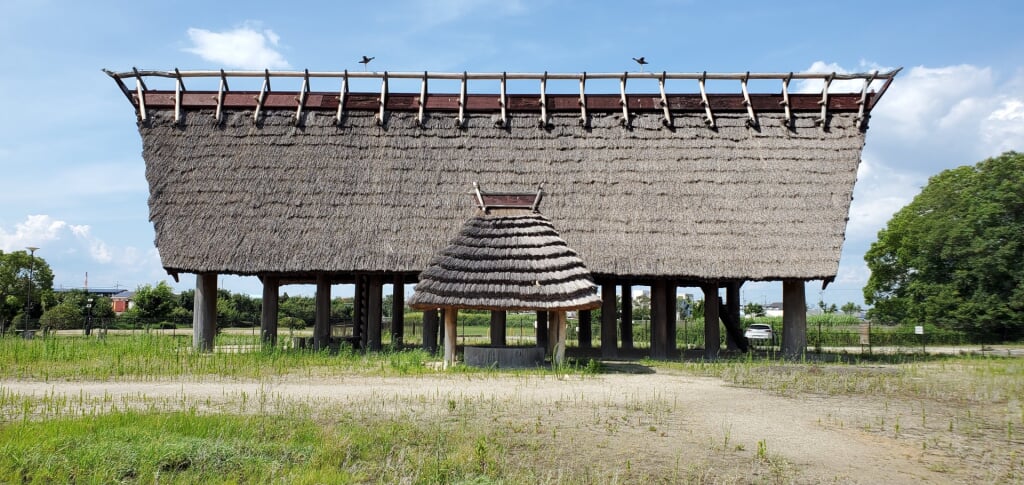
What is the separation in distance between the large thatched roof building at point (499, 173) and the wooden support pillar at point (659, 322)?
40 cm

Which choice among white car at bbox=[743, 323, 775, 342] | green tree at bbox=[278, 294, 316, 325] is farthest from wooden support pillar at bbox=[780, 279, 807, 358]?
green tree at bbox=[278, 294, 316, 325]

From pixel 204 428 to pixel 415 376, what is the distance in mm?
5394

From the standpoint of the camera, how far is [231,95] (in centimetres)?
1847

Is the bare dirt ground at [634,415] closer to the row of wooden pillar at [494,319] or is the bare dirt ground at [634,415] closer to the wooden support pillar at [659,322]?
the wooden support pillar at [659,322]

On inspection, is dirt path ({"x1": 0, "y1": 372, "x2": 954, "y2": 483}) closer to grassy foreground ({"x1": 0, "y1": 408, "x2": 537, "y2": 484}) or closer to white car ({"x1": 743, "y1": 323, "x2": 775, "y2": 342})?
grassy foreground ({"x1": 0, "y1": 408, "x2": 537, "y2": 484})

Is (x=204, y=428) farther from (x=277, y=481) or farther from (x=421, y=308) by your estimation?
(x=421, y=308)

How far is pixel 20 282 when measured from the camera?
37531mm

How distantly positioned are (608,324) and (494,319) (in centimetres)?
251

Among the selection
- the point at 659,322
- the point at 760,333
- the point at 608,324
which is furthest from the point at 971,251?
the point at 608,324

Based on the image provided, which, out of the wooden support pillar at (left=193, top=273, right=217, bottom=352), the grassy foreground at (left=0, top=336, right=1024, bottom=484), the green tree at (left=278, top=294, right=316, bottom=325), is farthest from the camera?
the green tree at (left=278, top=294, right=316, bottom=325)

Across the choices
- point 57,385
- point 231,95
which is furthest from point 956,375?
point 231,95

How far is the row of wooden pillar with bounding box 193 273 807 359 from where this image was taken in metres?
16.0

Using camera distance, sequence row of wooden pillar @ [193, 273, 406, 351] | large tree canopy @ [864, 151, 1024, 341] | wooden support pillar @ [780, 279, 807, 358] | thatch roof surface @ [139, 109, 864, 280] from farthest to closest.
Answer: large tree canopy @ [864, 151, 1024, 341] < row of wooden pillar @ [193, 273, 406, 351] < wooden support pillar @ [780, 279, 807, 358] < thatch roof surface @ [139, 109, 864, 280]

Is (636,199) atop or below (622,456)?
atop
